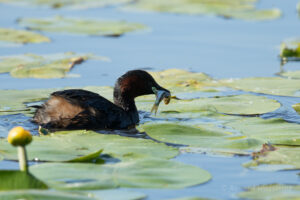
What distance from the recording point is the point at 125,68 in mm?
10539

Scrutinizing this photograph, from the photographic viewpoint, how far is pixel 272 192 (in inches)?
183

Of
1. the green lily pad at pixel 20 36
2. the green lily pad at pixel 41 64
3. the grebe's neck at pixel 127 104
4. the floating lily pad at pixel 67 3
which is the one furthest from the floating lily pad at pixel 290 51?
the floating lily pad at pixel 67 3

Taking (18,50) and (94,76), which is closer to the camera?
(94,76)

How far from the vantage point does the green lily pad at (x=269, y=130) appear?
19.9 ft

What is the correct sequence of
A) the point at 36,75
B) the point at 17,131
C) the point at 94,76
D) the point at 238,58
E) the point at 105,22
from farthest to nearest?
1. the point at 105,22
2. the point at 238,58
3. the point at 94,76
4. the point at 36,75
5. the point at 17,131

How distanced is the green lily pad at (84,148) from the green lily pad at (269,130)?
1023mm

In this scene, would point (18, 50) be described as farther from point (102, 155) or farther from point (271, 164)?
point (271, 164)

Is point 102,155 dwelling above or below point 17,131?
below

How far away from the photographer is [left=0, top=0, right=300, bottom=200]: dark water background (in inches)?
390

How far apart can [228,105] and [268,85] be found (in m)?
1.35

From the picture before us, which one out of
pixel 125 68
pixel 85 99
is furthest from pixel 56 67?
pixel 85 99

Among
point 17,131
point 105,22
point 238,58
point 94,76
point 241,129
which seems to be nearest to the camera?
point 17,131

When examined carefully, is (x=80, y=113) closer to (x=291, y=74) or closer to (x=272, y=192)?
(x=272, y=192)

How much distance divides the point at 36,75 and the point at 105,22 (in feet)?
14.8
